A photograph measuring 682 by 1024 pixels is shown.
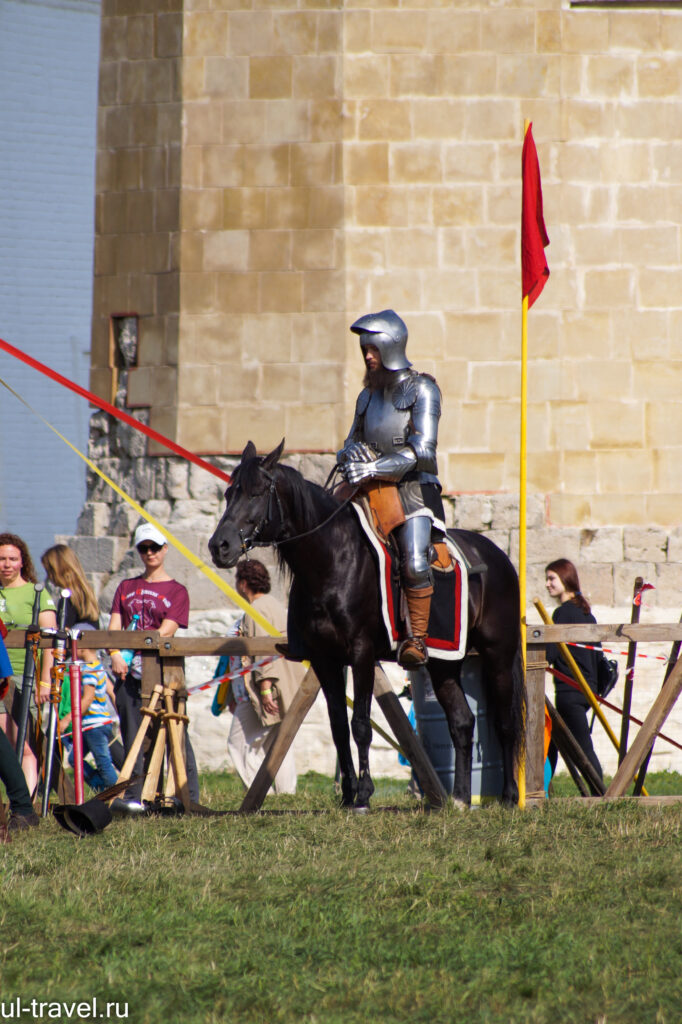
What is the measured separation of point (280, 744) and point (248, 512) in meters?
1.56

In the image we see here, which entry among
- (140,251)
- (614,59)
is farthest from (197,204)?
(614,59)

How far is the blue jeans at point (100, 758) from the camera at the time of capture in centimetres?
952

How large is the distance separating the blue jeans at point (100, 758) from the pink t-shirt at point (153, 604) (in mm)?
837

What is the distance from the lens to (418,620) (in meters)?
7.57

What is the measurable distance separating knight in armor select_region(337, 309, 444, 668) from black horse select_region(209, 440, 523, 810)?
0.67 ft

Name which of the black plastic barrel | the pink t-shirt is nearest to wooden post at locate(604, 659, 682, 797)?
the black plastic barrel

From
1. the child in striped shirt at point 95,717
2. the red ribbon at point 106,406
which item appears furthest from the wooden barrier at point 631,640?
the child in striped shirt at point 95,717

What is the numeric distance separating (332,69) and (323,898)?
7985 mm

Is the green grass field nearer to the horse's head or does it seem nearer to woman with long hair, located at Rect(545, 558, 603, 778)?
the horse's head

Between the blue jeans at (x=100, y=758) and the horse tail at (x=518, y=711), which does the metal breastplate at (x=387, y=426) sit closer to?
the horse tail at (x=518, y=711)

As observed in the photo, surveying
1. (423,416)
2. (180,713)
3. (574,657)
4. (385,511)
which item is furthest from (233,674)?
(574,657)

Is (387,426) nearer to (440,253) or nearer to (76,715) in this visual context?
(76,715)

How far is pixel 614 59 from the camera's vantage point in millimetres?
11922

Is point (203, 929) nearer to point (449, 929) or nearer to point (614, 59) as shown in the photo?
point (449, 929)
